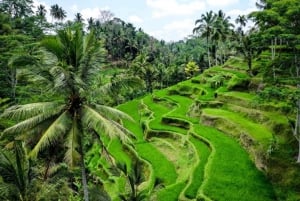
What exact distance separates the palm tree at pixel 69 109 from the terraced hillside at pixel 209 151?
1721 mm

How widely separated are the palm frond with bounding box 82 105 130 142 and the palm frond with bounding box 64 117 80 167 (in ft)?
1.41

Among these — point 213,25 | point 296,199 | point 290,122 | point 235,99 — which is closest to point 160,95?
point 213,25

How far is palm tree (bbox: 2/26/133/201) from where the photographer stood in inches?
488

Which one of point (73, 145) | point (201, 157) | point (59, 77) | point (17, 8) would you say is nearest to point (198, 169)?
point (201, 157)

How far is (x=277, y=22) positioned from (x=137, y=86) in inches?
435

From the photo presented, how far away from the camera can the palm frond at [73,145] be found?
12252mm

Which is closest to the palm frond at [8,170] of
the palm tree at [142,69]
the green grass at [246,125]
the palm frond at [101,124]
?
the palm frond at [101,124]

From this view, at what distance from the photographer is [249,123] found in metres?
27.4

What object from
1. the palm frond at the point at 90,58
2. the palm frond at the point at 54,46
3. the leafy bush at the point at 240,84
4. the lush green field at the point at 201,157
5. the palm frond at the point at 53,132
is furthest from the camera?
the leafy bush at the point at 240,84

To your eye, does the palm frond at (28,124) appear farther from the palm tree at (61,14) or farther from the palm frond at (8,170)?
the palm tree at (61,14)

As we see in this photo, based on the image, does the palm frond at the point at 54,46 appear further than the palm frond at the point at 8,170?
No

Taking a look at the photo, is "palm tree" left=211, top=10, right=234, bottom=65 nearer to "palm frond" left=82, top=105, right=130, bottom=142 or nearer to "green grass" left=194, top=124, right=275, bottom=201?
"green grass" left=194, top=124, right=275, bottom=201

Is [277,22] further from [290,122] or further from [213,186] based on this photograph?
[213,186]

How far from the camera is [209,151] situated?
28000 mm
